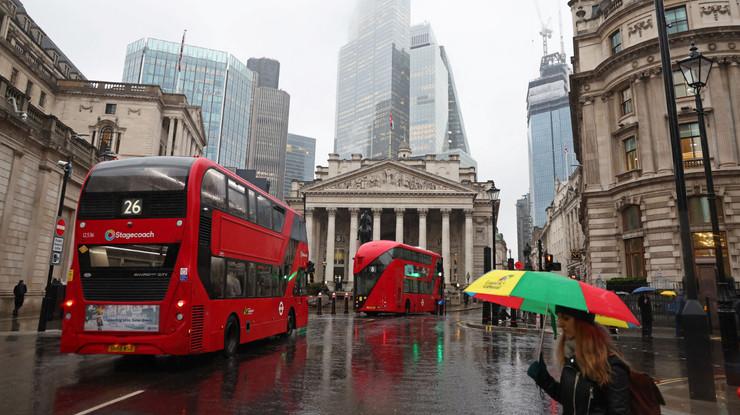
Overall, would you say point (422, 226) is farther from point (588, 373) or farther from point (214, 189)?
point (588, 373)

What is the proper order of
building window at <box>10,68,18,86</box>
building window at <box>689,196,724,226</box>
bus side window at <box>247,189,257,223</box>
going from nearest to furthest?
bus side window at <box>247,189,257,223</box>
building window at <box>689,196,724,226</box>
building window at <box>10,68,18,86</box>

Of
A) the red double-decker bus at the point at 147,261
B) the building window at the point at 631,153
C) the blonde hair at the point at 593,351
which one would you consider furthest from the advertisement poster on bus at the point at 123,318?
the building window at the point at 631,153

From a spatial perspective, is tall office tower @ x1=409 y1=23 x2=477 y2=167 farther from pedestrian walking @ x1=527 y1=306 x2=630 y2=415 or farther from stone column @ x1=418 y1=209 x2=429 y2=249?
pedestrian walking @ x1=527 y1=306 x2=630 y2=415

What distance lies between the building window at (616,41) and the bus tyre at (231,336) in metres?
27.7

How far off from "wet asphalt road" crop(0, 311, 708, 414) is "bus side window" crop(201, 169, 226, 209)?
3.50 metres

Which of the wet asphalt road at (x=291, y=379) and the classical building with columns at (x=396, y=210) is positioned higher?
the classical building with columns at (x=396, y=210)

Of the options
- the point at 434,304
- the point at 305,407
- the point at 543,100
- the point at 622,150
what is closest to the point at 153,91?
the point at 434,304

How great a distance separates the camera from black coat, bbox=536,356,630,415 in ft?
9.72

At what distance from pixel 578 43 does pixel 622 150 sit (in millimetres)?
8168

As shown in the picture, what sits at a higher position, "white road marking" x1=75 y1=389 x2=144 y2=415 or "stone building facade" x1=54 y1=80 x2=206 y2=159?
"stone building facade" x1=54 y1=80 x2=206 y2=159

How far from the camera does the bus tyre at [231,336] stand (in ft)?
35.6

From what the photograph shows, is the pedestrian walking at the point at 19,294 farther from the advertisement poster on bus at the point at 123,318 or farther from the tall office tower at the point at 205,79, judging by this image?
the tall office tower at the point at 205,79

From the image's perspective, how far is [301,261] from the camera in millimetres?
16500

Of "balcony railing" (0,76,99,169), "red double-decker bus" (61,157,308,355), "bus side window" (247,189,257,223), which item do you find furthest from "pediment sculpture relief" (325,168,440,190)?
"red double-decker bus" (61,157,308,355)
